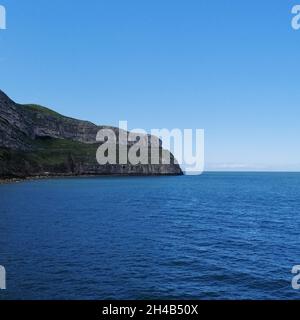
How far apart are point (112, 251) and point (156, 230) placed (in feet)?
58.8

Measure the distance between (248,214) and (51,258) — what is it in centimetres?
5769

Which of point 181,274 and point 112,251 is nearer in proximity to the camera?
point 181,274

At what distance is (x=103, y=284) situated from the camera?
33.8 meters

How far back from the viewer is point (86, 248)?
4762cm
